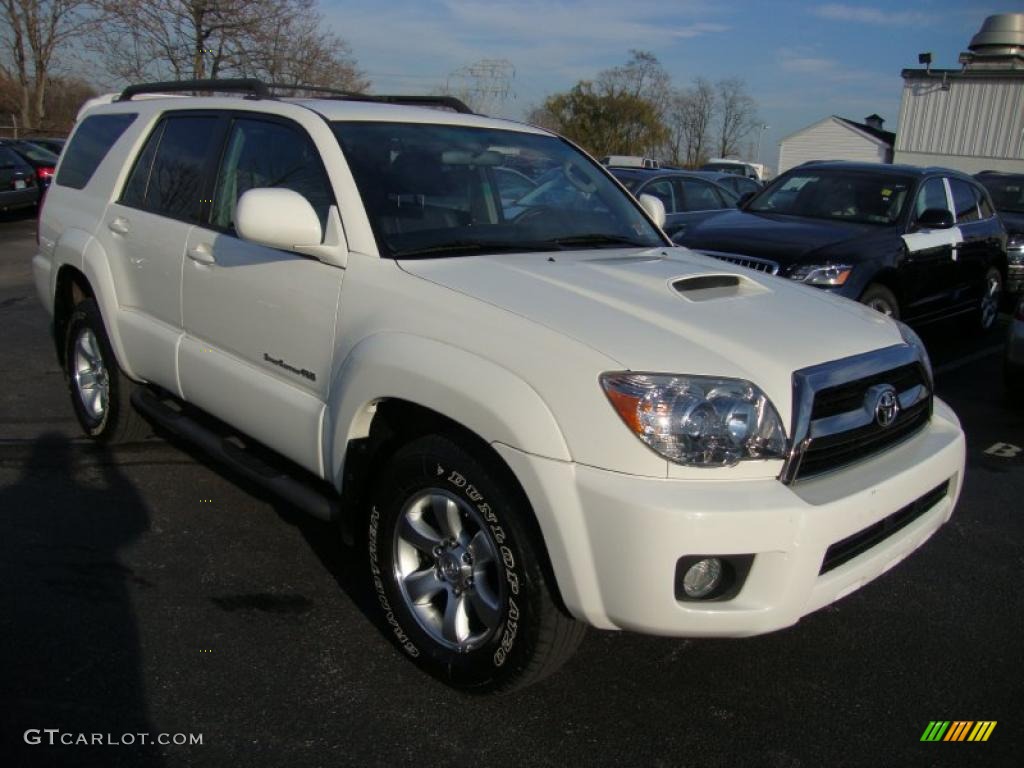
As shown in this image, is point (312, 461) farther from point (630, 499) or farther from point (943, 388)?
point (943, 388)

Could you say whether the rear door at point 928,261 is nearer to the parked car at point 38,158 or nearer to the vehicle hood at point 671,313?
the vehicle hood at point 671,313

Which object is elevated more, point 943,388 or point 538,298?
point 538,298

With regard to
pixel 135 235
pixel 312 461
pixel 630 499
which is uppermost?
pixel 135 235

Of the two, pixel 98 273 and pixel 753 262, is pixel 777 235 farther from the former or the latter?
pixel 98 273

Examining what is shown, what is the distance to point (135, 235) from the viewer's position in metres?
4.25

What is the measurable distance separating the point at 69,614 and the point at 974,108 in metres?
34.7

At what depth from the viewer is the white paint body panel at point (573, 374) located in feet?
7.50

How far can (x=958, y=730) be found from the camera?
270 centimetres

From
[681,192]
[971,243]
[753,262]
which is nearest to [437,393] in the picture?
[753,262]

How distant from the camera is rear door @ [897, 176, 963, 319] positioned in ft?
23.6

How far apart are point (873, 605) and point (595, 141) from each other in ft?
153

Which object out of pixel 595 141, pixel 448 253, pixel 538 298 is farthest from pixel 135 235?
pixel 595 141

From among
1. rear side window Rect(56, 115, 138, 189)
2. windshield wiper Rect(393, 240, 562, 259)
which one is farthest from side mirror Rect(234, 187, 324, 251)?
rear side window Rect(56, 115, 138, 189)

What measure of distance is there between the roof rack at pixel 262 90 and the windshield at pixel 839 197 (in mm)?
4253
